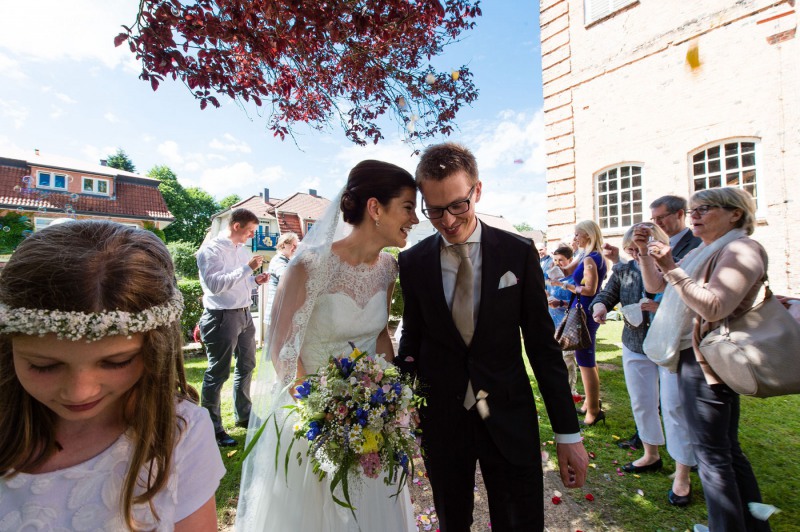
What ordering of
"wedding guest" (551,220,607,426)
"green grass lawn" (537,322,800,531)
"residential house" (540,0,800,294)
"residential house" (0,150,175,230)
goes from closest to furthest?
"green grass lawn" (537,322,800,531) → "wedding guest" (551,220,607,426) → "residential house" (540,0,800,294) → "residential house" (0,150,175,230)

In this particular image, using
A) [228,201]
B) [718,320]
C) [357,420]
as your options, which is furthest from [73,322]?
[228,201]

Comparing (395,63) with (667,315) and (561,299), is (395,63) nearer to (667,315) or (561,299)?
(667,315)

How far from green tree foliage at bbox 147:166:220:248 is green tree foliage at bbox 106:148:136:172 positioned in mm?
3552

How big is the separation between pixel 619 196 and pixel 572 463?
11329 millimetres


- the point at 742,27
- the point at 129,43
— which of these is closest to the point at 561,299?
the point at 129,43

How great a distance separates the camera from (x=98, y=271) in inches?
42.0

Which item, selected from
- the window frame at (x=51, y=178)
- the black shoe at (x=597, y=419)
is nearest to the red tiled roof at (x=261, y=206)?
the window frame at (x=51, y=178)

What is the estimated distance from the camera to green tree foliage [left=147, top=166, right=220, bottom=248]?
54.8 m

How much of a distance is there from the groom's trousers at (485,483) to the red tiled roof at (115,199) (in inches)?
1054

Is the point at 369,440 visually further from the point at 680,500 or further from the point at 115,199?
the point at 115,199

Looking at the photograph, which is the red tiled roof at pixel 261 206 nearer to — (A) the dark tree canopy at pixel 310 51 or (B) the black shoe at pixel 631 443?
(A) the dark tree canopy at pixel 310 51

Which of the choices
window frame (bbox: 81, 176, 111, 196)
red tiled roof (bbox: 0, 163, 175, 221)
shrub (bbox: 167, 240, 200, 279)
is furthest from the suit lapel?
shrub (bbox: 167, 240, 200, 279)

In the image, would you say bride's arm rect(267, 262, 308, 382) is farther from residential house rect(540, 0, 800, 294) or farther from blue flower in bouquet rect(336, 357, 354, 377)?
residential house rect(540, 0, 800, 294)

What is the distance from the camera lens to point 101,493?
112 cm
